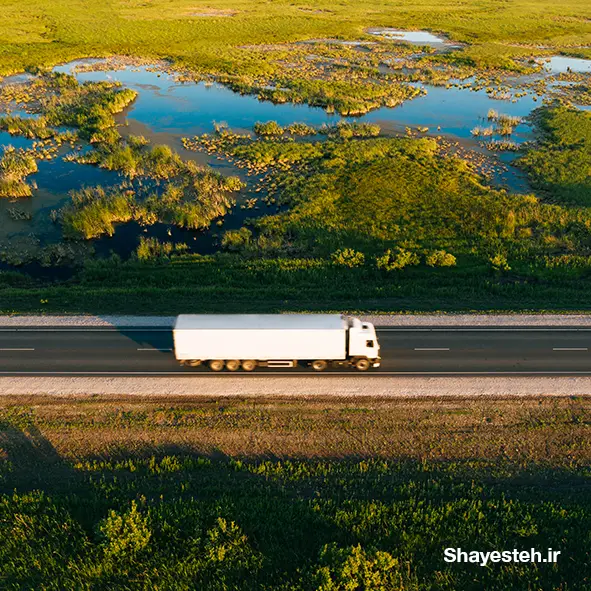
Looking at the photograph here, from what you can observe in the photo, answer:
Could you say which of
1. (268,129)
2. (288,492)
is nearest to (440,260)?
(288,492)

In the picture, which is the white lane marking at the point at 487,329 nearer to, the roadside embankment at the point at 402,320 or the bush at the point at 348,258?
the roadside embankment at the point at 402,320

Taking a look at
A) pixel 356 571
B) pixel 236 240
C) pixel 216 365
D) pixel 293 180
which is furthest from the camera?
pixel 293 180

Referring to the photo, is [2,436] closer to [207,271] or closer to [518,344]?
Answer: [207,271]

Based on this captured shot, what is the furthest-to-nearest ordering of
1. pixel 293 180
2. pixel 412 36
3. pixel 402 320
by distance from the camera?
pixel 412 36, pixel 293 180, pixel 402 320

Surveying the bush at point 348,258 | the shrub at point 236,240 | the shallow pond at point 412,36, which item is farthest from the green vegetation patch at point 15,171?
the shallow pond at point 412,36

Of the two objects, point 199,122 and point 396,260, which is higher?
point 199,122

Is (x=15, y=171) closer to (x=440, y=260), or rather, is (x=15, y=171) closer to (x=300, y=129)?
(x=300, y=129)

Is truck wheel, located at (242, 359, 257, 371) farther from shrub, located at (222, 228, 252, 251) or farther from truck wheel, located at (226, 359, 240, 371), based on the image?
shrub, located at (222, 228, 252, 251)

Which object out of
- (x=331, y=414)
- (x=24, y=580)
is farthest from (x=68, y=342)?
(x=331, y=414)
